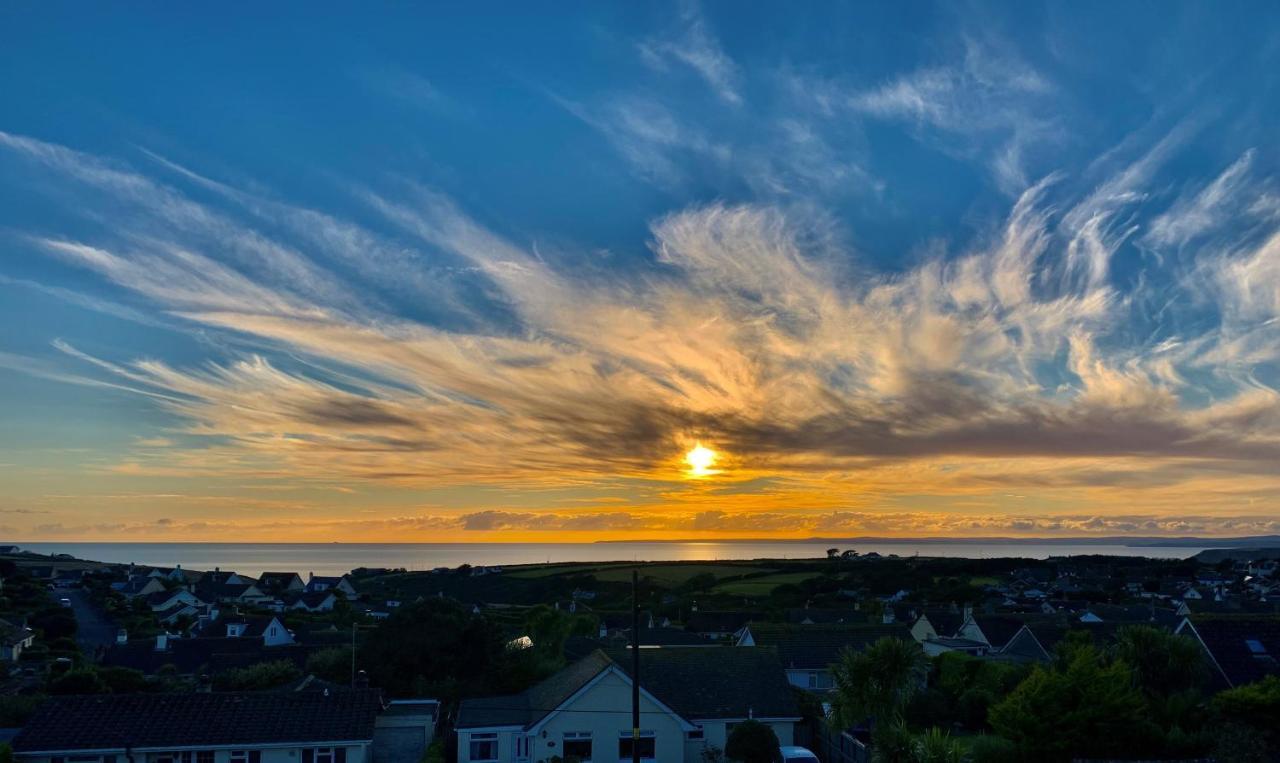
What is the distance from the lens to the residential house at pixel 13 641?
2717 inches

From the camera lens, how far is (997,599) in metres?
121

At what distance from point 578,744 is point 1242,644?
2756cm

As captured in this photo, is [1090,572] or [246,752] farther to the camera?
[1090,572]

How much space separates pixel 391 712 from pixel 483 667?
10558mm

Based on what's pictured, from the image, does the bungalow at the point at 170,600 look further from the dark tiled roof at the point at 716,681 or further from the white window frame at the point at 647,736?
the white window frame at the point at 647,736

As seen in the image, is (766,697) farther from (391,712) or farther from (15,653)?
(15,653)

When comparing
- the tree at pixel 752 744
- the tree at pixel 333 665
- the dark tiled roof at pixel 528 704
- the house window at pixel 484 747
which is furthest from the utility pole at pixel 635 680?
the tree at pixel 333 665

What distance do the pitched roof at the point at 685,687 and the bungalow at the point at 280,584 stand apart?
131 m

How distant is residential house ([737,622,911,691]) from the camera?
5625cm

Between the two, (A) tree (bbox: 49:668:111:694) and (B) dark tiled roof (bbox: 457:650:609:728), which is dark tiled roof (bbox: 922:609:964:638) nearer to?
(B) dark tiled roof (bbox: 457:650:609:728)

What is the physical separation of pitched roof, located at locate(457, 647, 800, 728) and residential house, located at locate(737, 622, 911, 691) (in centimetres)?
1377

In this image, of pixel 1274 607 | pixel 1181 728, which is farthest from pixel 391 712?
pixel 1274 607

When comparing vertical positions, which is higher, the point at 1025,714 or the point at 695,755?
the point at 1025,714

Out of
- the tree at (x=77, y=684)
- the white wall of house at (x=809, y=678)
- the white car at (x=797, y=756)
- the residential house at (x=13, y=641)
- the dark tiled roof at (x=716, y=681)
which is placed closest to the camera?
the white car at (x=797, y=756)
